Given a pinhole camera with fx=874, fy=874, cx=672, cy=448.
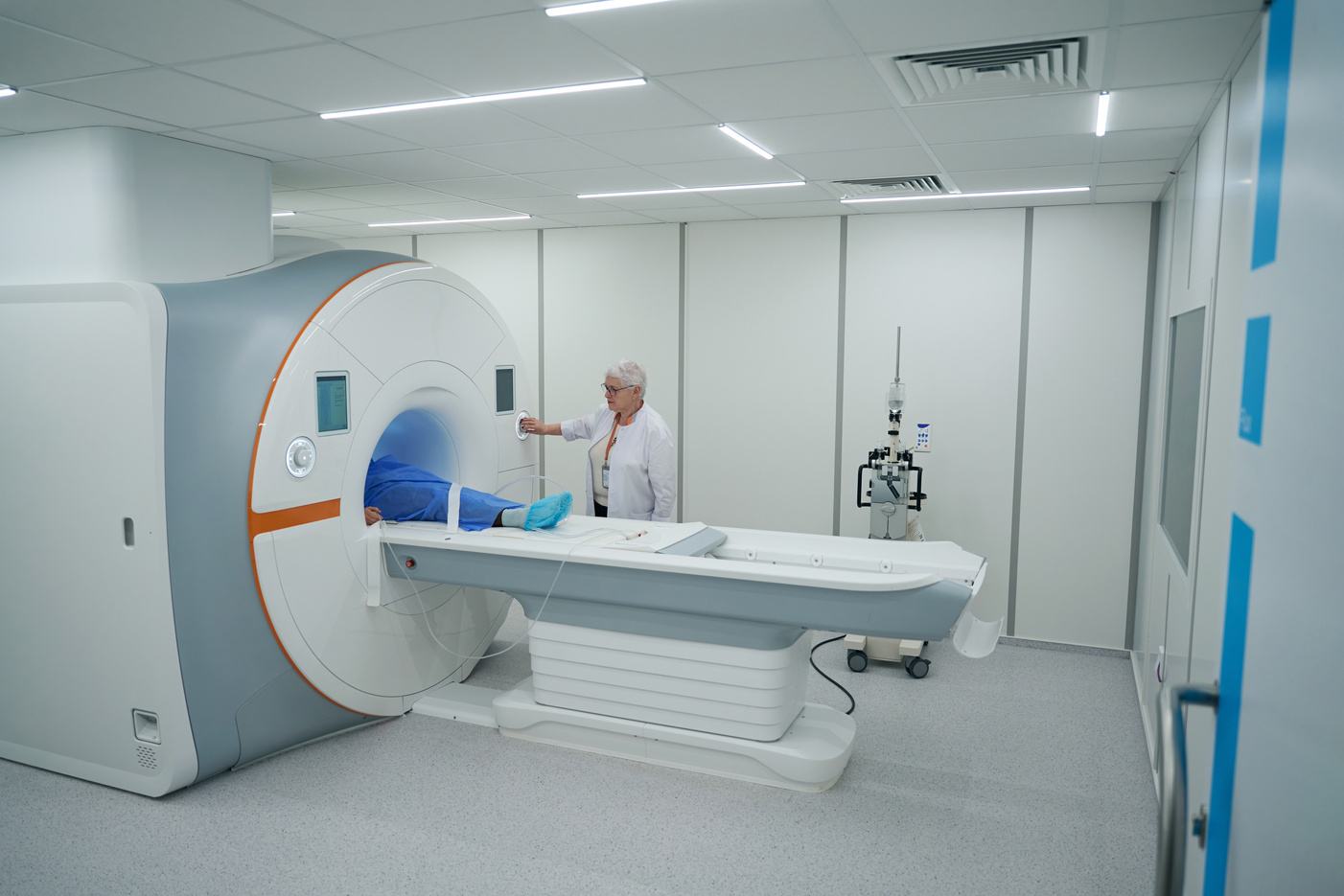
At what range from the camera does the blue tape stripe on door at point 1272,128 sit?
80 centimetres

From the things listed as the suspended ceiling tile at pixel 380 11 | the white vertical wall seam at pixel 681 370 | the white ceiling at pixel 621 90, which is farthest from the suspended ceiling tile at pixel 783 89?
the white vertical wall seam at pixel 681 370

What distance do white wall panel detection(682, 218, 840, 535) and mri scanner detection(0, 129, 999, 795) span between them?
1.49 meters

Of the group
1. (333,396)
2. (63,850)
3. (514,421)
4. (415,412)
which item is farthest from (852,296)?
(63,850)

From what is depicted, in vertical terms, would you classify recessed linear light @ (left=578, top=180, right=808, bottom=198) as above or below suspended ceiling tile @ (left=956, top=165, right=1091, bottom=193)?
above

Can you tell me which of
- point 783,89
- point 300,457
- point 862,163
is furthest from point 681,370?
point 783,89

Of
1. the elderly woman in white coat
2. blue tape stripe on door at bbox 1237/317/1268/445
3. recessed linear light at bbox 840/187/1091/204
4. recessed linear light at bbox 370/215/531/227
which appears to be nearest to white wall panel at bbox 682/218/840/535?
recessed linear light at bbox 840/187/1091/204

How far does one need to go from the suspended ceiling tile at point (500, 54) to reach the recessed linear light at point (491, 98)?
4 cm

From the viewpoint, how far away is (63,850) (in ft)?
7.72

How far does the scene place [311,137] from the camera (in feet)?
9.37

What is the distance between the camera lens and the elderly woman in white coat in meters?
3.53

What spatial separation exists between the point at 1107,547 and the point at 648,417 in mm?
2205

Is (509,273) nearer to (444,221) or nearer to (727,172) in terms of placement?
(444,221)

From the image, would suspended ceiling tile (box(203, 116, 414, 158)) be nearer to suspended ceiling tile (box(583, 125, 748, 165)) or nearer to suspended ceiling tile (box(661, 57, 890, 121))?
suspended ceiling tile (box(583, 125, 748, 165))

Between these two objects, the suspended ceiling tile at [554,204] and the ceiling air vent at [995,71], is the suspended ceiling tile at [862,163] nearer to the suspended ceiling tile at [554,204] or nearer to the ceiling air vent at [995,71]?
the ceiling air vent at [995,71]
